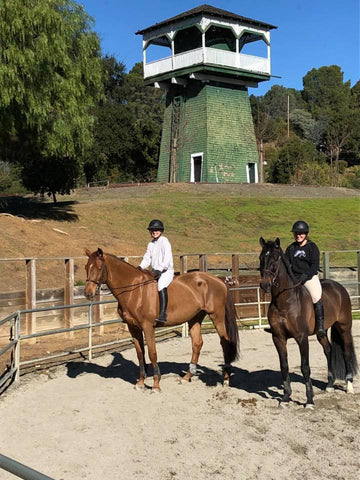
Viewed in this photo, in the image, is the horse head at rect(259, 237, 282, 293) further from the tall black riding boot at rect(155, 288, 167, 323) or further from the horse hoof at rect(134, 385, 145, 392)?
the horse hoof at rect(134, 385, 145, 392)

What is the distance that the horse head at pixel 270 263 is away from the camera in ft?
26.4

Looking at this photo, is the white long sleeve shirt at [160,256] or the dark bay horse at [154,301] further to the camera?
the white long sleeve shirt at [160,256]

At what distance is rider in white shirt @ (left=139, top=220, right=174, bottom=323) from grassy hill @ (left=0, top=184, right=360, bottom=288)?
11.4 meters

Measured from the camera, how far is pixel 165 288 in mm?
9539

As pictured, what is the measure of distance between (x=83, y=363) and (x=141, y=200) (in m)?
24.6

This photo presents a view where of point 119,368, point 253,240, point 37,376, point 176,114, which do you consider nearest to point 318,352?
point 119,368

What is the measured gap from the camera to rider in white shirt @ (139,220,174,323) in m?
9.48

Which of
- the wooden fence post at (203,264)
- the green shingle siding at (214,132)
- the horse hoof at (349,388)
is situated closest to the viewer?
the horse hoof at (349,388)

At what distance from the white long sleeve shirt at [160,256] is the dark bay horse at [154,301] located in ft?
0.84

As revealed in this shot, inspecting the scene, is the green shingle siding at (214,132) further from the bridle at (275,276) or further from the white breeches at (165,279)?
the bridle at (275,276)

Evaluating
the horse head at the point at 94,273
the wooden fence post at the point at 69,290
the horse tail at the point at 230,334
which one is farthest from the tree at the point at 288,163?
the horse head at the point at 94,273

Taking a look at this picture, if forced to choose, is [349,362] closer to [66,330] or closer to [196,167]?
[66,330]

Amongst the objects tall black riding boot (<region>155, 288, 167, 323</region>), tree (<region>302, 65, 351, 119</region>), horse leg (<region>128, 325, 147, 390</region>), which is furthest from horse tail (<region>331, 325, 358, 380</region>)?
tree (<region>302, 65, 351, 119</region>)

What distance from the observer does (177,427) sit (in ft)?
24.3
